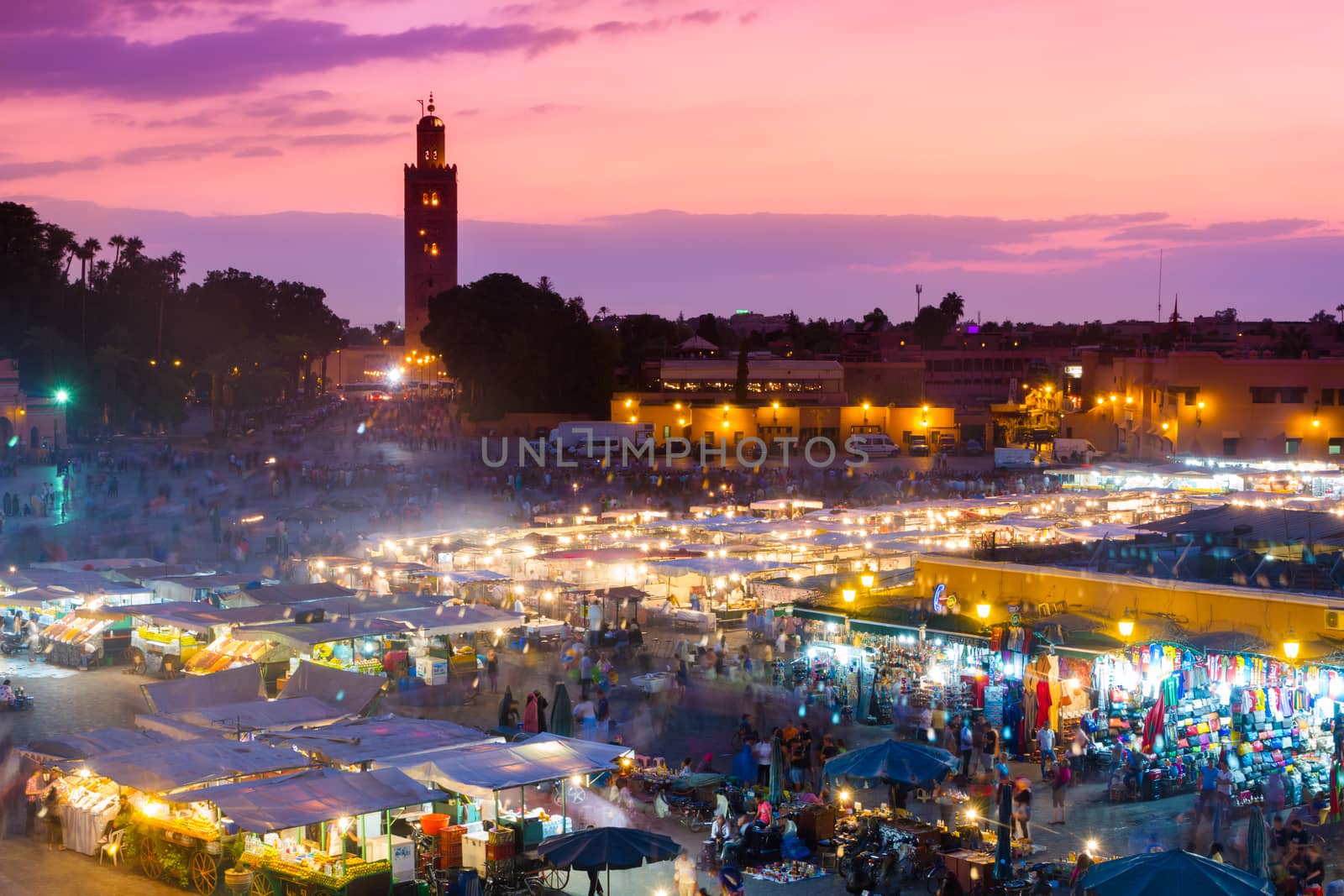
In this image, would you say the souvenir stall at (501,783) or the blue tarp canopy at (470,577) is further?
the blue tarp canopy at (470,577)

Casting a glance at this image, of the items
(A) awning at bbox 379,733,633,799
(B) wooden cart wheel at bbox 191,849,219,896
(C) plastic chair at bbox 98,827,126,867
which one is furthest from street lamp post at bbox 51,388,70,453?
(B) wooden cart wheel at bbox 191,849,219,896

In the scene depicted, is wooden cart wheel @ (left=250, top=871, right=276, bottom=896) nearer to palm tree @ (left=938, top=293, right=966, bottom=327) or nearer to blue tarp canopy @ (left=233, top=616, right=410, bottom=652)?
blue tarp canopy @ (left=233, top=616, right=410, bottom=652)

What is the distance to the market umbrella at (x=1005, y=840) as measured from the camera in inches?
478

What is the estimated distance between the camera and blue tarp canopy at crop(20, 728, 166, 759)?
1366 centimetres

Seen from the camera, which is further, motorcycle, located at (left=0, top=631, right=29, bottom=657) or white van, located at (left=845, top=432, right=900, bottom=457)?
white van, located at (left=845, top=432, right=900, bottom=457)

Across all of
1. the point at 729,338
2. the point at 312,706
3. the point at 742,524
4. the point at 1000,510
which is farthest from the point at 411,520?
the point at 729,338

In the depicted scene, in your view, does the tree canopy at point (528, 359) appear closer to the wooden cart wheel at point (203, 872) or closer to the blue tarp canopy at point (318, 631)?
the blue tarp canopy at point (318, 631)

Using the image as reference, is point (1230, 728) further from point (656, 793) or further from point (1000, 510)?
point (1000, 510)

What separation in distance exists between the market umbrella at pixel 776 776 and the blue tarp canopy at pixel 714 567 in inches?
353

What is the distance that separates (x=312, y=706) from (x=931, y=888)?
6.79m

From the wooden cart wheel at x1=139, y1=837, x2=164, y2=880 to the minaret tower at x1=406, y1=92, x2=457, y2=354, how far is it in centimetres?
10900

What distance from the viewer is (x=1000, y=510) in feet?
102

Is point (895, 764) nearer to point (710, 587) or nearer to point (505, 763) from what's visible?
point (505, 763)

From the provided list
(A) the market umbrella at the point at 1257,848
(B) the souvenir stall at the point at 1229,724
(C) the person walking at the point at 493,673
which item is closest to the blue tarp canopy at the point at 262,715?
(C) the person walking at the point at 493,673
